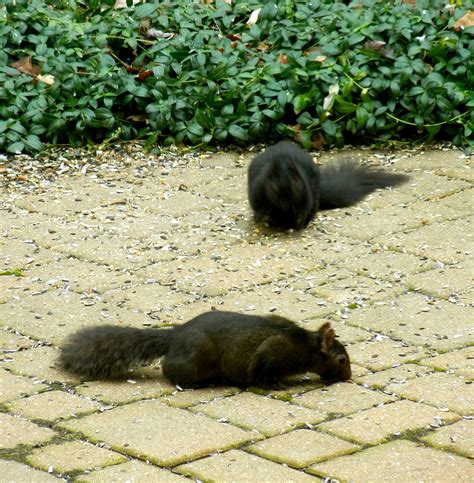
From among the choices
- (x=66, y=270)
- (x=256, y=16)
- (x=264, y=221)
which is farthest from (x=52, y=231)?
(x=256, y=16)

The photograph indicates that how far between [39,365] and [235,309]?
1.14 m

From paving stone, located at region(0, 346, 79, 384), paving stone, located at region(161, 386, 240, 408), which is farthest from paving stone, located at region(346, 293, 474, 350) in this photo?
paving stone, located at region(0, 346, 79, 384)

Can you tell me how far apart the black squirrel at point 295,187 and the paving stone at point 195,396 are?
7.58 ft

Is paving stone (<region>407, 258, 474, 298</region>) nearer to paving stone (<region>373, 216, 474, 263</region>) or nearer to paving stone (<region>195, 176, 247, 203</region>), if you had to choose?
→ paving stone (<region>373, 216, 474, 263</region>)

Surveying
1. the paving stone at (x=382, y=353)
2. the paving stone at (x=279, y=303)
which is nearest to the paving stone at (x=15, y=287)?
the paving stone at (x=279, y=303)

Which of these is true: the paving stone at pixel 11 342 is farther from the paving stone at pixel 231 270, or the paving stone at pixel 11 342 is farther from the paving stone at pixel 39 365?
the paving stone at pixel 231 270

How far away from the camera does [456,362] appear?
4980 millimetres

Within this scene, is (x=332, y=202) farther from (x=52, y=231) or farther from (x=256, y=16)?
(x=256, y=16)

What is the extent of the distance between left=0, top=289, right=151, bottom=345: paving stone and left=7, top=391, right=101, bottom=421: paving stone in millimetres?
663

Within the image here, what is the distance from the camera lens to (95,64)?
→ 8.87 meters

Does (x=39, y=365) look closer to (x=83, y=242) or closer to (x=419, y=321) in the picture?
(x=419, y=321)

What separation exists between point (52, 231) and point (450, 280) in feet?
7.63

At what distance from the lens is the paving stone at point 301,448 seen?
3.97m

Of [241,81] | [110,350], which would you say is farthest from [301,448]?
[241,81]
